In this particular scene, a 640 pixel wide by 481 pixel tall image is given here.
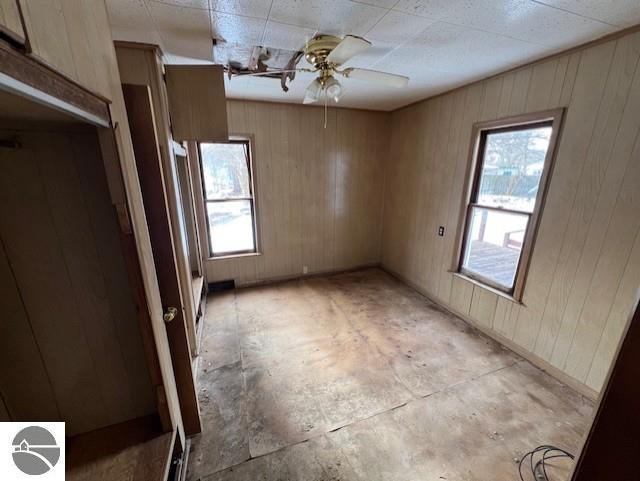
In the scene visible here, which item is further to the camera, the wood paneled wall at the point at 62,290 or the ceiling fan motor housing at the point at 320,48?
the ceiling fan motor housing at the point at 320,48

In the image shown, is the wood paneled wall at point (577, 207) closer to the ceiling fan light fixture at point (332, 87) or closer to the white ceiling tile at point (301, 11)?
the ceiling fan light fixture at point (332, 87)

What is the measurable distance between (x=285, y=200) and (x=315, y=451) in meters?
2.88

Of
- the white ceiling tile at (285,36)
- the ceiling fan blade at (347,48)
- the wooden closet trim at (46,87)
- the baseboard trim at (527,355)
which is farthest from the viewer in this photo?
the baseboard trim at (527,355)

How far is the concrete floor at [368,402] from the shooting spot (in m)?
1.53

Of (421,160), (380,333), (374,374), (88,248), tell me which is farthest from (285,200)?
(88,248)

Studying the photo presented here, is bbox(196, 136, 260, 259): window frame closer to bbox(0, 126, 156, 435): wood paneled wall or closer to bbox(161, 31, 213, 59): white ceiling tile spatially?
bbox(161, 31, 213, 59): white ceiling tile

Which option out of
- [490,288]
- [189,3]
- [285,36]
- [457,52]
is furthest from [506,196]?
[189,3]

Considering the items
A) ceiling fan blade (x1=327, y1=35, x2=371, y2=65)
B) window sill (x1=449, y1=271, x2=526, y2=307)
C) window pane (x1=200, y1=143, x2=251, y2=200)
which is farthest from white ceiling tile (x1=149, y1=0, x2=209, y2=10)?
window sill (x1=449, y1=271, x2=526, y2=307)

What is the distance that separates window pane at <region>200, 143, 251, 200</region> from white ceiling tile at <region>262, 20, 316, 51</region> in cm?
173

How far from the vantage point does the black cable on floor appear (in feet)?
4.84

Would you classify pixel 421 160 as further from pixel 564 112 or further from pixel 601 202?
pixel 601 202

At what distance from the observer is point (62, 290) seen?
106cm

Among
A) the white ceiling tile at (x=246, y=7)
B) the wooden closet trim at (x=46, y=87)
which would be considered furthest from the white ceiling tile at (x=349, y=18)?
the wooden closet trim at (x=46, y=87)

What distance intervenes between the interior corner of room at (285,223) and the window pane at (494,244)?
2 cm
